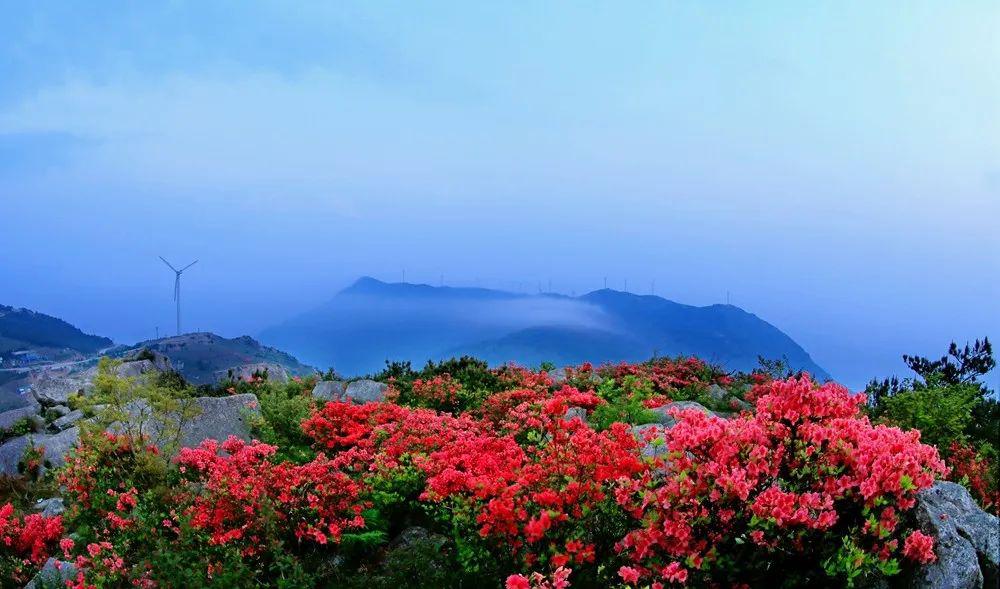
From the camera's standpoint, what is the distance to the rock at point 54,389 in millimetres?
22081

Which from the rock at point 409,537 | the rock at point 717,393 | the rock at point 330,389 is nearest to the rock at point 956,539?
the rock at point 409,537

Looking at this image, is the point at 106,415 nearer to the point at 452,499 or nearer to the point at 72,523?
the point at 72,523

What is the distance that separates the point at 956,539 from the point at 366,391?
12.7 meters

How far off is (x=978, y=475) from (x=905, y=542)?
235 inches

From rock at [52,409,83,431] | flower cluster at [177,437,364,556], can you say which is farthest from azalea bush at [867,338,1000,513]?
rock at [52,409,83,431]

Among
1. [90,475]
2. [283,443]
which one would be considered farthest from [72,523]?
[283,443]

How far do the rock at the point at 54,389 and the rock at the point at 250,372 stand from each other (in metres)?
4.24

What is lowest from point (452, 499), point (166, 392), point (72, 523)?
point (72, 523)

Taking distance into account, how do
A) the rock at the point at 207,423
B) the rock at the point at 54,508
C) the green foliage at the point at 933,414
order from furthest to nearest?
1. the rock at the point at 207,423
2. the green foliage at the point at 933,414
3. the rock at the point at 54,508

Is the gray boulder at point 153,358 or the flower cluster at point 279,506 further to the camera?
the gray boulder at point 153,358

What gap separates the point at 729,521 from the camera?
6230 mm

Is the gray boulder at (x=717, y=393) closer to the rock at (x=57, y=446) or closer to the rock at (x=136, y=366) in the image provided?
the rock at (x=57, y=446)

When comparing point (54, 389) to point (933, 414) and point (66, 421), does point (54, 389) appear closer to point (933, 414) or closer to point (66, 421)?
point (66, 421)

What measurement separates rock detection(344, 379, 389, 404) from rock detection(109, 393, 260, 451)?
2.57 m
